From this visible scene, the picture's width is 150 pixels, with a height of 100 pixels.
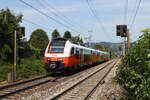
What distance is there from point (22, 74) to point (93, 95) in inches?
350

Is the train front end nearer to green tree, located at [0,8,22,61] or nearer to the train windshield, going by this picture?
the train windshield

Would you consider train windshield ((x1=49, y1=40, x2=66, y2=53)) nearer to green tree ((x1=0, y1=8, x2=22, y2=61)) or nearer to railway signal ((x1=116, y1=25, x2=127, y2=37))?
railway signal ((x1=116, y1=25, x2=127, y2=37))

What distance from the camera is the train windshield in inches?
838

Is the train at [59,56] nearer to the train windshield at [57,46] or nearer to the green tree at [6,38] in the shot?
the train windshield at [57,46]

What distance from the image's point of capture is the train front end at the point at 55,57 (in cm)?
2078

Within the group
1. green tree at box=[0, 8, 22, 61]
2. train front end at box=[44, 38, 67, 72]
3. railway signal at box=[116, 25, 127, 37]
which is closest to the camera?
railway signal at box=[116, 25, 127, 37]

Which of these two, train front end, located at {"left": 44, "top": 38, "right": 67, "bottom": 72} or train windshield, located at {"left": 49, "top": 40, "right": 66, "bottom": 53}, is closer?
train front end, located at {"left": 44, "top": 38, "right": 67, "bottom": 72}

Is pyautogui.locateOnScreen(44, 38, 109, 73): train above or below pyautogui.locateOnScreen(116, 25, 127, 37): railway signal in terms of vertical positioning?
below

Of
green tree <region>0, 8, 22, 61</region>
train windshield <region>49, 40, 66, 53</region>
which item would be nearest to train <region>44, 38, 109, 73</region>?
train windshield <region>49, 40, 66, 53</region>

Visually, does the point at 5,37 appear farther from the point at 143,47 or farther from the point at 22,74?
the point at 143,47

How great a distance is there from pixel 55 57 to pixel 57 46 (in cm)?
107

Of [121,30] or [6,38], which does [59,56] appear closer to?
[121,30]

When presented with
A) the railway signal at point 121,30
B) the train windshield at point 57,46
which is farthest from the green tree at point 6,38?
the railway signal at point 121,30

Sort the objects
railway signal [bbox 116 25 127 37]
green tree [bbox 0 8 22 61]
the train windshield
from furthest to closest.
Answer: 1. green tree [bbox 0 8 22 61]
2. the train windshield
3. railway signal [bbox 116 25 127 37]
